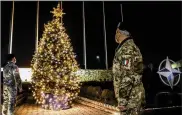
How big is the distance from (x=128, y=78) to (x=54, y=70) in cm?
543

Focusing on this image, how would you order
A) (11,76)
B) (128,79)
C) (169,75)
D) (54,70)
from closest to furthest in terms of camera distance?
(128,79) → (11,76) → (169,75) → (54,70)

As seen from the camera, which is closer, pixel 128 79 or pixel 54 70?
pixel 128 79

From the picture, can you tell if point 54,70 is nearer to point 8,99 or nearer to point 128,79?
point 8,99

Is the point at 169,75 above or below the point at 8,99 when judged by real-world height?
above

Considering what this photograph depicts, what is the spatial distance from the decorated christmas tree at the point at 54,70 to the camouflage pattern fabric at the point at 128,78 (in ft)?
17.1

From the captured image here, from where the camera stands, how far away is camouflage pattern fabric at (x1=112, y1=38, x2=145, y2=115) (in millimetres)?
2352

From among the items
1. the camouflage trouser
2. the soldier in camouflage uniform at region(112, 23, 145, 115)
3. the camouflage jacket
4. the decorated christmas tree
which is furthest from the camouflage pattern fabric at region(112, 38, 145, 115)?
the decorated christmas tree

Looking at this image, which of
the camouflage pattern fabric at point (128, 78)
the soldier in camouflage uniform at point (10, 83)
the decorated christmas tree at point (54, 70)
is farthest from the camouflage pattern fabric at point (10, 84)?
the camouflage pattern fabric at point (128, 78)

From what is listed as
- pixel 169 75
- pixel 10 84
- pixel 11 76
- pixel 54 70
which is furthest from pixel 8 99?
pixel 169 75

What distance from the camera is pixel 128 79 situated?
235cm

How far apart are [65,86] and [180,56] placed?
468cm

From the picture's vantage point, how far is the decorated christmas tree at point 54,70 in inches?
295

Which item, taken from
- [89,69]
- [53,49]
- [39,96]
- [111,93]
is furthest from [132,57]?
[89,69]

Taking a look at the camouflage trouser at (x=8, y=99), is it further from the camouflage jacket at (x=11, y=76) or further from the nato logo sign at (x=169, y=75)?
the nato logo sign at (x=169, y=75)
